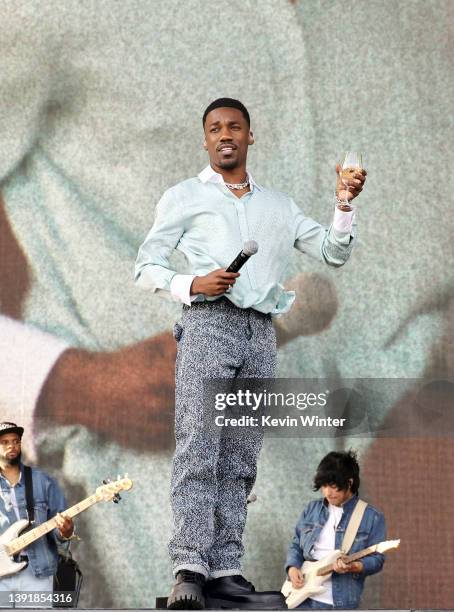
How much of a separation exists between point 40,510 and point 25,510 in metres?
0.05

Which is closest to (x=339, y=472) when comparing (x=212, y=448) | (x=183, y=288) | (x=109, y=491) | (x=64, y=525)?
(x=109, y=491)

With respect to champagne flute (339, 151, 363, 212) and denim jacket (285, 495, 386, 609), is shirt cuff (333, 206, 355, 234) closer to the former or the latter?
champagne flute (339, 151, 363, 212)

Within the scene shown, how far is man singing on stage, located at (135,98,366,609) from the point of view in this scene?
2570mm

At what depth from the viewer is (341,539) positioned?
3.55m

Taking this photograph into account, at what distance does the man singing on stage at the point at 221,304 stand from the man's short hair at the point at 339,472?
1.00 meters

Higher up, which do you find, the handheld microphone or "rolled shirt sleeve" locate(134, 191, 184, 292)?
"rolled shirt sleeve" locate(134, 191, 184, 292)

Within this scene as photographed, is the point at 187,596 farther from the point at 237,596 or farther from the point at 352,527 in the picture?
the point at 352,527

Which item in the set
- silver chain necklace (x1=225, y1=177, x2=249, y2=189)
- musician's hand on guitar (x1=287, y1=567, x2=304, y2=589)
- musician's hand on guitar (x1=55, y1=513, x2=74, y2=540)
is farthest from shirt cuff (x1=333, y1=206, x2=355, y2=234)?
musician's hand on guitar (x1=55, y1=513, x2=74, y2=540)

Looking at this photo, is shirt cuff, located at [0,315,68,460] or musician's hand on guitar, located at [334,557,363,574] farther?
shirt cuff, located at [0,315,68,460]

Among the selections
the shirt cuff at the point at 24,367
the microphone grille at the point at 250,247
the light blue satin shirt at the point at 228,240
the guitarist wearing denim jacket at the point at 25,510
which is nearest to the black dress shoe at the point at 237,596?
the light blue satin shirt at the point at 228,240

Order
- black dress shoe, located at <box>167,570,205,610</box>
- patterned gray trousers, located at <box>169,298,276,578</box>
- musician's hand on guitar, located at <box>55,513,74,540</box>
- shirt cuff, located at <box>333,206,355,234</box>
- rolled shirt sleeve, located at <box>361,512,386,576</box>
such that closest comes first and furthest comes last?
black dress shoe, located at <box>167,570,205,610</box> → patterned gray trousers, located at <box>169,298,276,578</box> → shirt cuff, located at <box>333,206,355,234</box> → rolled shirt sleeve, located at <box>361,512,386,576</box> → musician's hand on guitar, located at <box>55,513,74,540</box>

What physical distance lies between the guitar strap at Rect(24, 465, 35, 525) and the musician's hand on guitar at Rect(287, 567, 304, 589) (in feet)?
2.52

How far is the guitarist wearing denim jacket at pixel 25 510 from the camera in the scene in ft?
11.6

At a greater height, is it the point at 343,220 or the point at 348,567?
the point at 343,220
